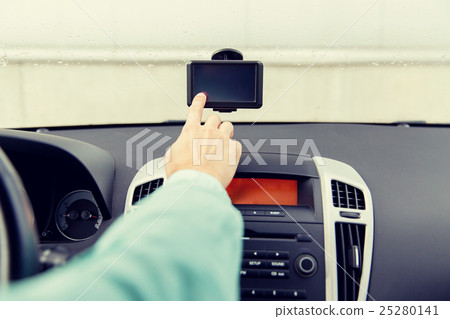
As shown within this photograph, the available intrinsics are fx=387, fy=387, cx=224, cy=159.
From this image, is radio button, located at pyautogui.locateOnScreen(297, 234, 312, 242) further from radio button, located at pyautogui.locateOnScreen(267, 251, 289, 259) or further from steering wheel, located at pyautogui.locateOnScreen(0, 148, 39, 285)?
steering wheel, located at pyautogui.locateOnScreen(0, 148, 39, 285)

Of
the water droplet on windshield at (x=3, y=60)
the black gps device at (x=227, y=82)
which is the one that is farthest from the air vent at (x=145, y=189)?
the water droplet on windshield at (x=3, y=60)

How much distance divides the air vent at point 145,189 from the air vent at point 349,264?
57cm

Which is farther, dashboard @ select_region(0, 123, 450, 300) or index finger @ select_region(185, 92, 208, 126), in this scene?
dashboard @ select_region(0, 123, 450, 300)

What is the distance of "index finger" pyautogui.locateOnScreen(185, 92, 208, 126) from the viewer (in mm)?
977

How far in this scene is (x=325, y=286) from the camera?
109 cm

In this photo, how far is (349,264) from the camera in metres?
1.11

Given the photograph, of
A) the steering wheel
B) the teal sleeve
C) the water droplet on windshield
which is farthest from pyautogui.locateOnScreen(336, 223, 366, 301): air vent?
the water droplet on windshield

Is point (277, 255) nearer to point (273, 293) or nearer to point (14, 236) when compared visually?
point (273, 293)

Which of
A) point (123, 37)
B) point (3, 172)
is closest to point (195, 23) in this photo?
point (123, 37)

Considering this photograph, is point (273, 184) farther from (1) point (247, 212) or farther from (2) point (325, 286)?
(2) point (325, 286)

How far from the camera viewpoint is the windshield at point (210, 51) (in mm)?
1628

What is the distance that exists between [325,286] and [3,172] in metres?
0.92

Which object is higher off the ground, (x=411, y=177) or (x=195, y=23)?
(x=195, y=23)

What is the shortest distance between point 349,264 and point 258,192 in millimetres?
346
